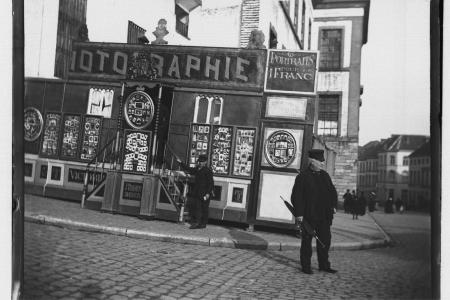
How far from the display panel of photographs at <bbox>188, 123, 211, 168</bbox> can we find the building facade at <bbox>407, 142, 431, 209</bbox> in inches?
192

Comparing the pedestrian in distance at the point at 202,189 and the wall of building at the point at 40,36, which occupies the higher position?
the wall of building at the point at 40,36

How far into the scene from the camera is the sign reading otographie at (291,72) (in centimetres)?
809

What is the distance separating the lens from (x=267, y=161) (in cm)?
834

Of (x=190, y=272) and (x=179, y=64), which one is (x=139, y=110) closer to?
(x=179, y=64)

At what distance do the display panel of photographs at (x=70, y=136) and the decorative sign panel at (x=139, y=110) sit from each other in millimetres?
1241

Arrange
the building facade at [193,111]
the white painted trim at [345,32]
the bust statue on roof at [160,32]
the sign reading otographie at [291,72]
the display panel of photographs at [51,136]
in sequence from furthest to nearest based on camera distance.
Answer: the sign reading otographie at [291,72] → the building facade at [193,111] → the display panel of photographs at [51,136] → the bust statue on roof at [160,32] → the white painted trim at [345,32]

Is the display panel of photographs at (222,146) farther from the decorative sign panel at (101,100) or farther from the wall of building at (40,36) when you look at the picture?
the wall of building at (40,36)

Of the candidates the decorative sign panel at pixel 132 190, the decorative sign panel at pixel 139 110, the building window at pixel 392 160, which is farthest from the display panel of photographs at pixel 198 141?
the building window at pixel 392 160

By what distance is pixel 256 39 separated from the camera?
26.7 ft

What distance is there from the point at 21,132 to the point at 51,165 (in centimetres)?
426

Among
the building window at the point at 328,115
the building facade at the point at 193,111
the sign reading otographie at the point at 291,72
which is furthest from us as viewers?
the sign reading otographie at the point at 291,72

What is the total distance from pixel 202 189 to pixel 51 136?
3185mm

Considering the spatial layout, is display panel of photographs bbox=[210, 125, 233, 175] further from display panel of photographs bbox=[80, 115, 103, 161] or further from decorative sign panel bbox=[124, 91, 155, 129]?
display panel of photographs bbox=[80, 115, 103, 161]

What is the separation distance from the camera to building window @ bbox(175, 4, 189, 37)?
6645 millimetres
